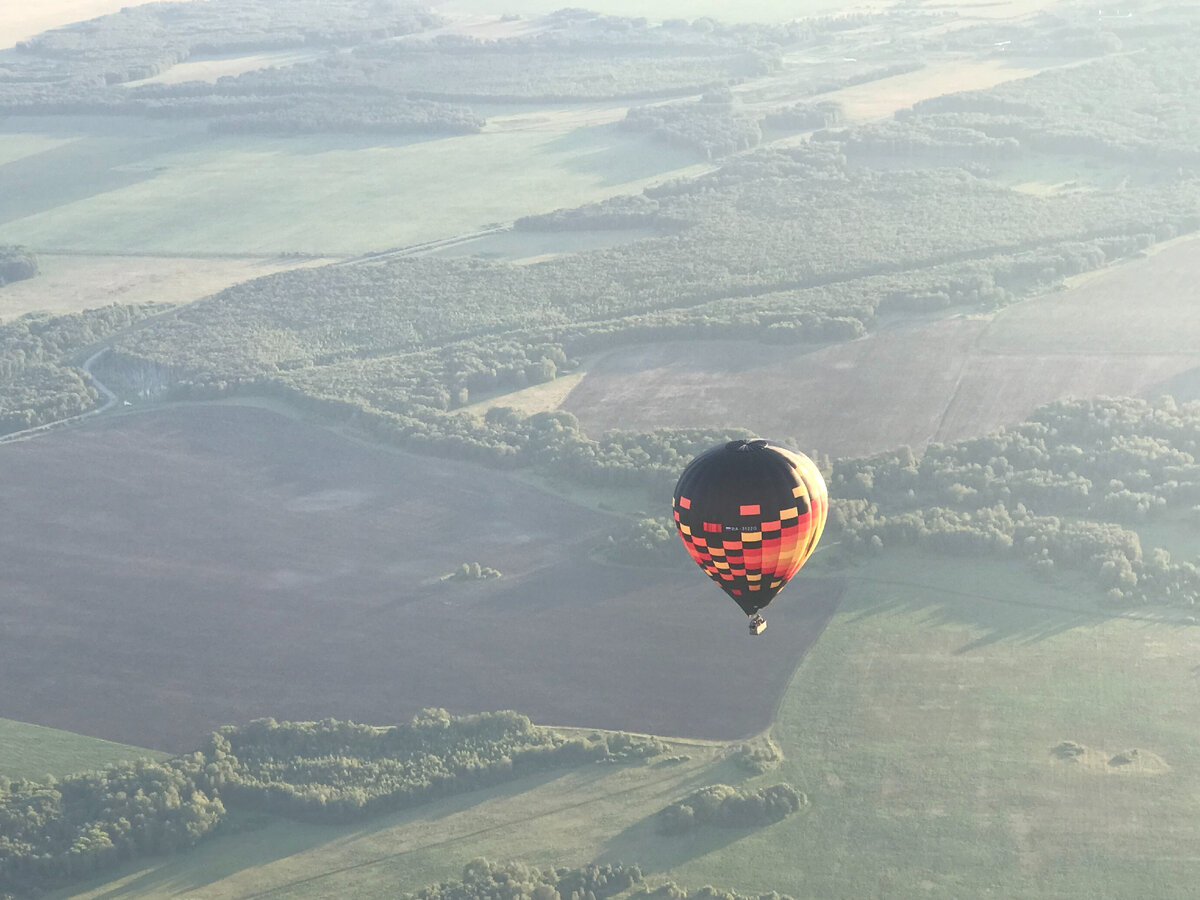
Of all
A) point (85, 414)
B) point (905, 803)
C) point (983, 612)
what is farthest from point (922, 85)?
point (905, 803)

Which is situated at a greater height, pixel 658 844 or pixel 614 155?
pixel 614 155

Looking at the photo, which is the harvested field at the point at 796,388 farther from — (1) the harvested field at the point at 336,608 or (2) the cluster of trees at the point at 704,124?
(2) the cluster of trees at the point at 704,124

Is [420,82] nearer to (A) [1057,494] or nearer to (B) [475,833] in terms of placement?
(A) [1057,494]

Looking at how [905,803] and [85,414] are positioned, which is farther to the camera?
[85,414]

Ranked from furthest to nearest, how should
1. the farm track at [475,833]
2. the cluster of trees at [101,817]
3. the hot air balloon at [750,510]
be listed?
the cluster of trees at [101,817] < the farm track at [475,833] < the hot air balloon at [750,510]

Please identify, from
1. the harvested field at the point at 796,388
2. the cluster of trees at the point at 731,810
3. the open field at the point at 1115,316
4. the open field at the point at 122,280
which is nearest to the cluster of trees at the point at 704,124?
the open field at the point at 122,280

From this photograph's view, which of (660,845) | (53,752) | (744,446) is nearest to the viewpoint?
(744,446)

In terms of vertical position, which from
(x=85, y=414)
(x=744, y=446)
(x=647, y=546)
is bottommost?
(x=647, y=546)
